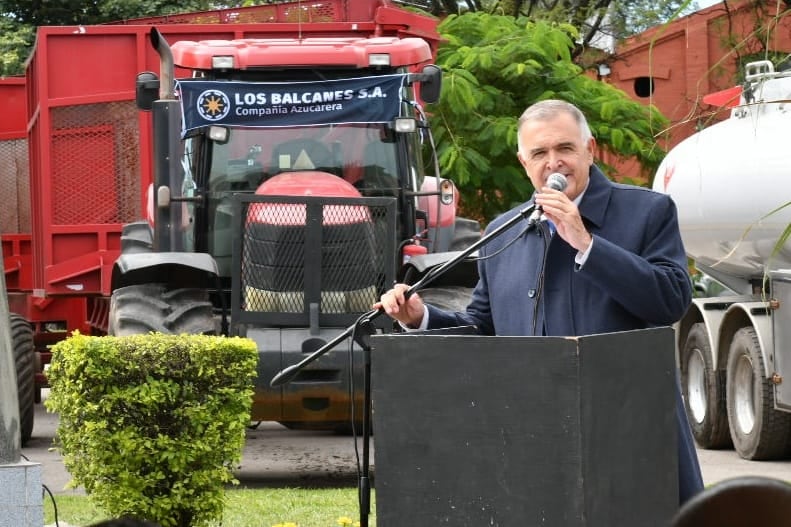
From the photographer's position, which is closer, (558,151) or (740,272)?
(558,151)

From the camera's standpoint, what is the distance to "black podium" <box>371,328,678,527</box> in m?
3.48

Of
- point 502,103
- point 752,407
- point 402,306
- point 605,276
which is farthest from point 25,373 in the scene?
point 605,276

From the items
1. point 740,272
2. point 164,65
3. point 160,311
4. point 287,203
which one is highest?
point 164,65

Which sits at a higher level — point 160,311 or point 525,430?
point 525,430

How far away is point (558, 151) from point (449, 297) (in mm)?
6002

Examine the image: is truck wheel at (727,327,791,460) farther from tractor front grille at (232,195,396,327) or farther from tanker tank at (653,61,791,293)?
tractor front grille at (232,195,396,327)

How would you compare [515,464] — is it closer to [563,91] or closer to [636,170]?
[563,91]

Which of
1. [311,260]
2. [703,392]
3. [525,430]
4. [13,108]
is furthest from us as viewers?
[13,108]

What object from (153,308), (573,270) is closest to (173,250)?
(153,308)

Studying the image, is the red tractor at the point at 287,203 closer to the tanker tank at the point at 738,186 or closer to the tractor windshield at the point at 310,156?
the tractor windshield at the point at 310,156

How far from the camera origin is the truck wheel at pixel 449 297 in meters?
10.0

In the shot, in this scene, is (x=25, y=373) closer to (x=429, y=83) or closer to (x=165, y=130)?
(x=165, y=130)

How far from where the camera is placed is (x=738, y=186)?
12.6 meters

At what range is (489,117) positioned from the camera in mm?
19000
